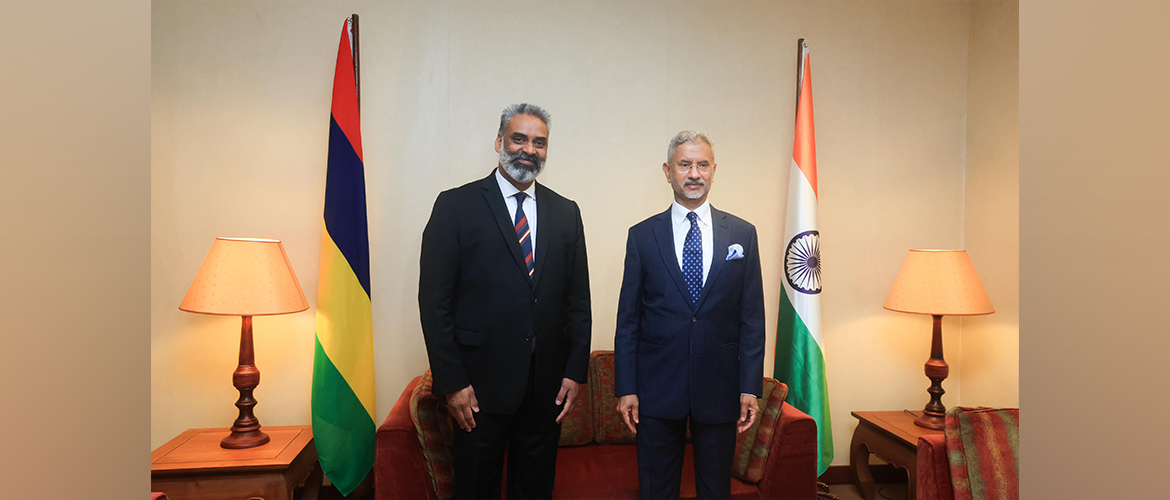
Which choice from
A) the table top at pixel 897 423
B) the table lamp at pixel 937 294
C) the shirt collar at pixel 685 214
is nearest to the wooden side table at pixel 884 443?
the table top at pixel 897 423

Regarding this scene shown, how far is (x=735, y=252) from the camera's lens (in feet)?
6.49

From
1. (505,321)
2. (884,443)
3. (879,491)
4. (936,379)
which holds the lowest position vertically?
(879,491)

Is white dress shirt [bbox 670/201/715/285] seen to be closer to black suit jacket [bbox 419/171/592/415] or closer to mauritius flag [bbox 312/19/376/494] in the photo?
black suit jacket [bbox 419/171/592/415]

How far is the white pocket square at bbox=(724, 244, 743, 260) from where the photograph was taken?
6.48 ft

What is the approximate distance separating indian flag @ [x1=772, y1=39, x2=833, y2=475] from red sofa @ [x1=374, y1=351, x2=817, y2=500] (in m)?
0.45

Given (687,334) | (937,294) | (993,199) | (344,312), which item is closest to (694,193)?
(687,334)

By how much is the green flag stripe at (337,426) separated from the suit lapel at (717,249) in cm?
169

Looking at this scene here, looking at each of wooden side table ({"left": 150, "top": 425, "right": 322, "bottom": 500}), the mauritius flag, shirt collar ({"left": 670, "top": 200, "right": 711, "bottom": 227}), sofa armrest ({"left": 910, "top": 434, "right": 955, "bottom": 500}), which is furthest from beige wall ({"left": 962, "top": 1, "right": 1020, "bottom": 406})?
wooden side table ({"left": 150, "top": 425, "right": 322, "bottom": 500})

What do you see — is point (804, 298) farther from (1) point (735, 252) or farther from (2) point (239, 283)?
(2) point (239, 283)

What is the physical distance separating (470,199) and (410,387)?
40.1 inches

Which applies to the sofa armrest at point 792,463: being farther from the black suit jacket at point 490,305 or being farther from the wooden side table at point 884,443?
the black suit jacket at point 490,305

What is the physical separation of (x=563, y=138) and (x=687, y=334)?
1.35m
